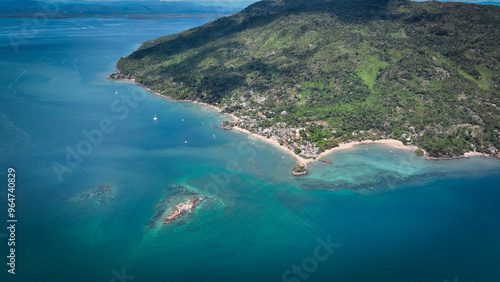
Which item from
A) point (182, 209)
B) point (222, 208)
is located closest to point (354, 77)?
point (222, 208)

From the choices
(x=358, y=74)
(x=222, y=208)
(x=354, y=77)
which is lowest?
(x=222, y=208)

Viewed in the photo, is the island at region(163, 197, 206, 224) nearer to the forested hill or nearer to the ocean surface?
the ocean surface

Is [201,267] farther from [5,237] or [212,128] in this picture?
[212,128]

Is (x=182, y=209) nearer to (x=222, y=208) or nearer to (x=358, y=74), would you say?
(x=222, y=208)

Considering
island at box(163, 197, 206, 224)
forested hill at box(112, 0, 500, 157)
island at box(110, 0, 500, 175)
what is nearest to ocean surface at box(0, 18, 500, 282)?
island at box(163, 197, 206, 224)

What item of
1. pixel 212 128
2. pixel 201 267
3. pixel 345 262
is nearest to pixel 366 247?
pixel 345 262

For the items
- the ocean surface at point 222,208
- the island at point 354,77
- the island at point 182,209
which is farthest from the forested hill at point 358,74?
the island at point 182,209
